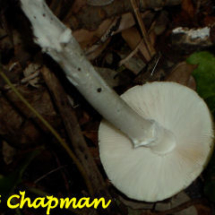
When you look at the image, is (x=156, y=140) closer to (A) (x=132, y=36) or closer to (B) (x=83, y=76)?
(B) (x=83, y=76)

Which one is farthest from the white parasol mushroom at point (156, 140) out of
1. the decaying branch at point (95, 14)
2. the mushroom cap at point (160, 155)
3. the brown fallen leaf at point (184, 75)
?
the decaying branch at point (95, 14)

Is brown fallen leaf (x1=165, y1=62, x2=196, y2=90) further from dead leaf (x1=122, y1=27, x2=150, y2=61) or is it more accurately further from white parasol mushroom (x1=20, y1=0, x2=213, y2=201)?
dead leaf (x1=122, y1=27, x2=150, y2=61)

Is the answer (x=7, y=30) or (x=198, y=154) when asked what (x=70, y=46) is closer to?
(x=198, y=154)

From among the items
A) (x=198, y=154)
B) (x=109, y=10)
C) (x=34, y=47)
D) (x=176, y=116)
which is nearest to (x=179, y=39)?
(x=109, y=10)

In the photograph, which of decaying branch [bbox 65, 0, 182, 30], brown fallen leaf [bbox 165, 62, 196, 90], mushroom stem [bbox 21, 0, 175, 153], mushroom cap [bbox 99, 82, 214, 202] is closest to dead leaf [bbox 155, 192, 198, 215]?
mushroom cap [bbox 99, 82, 214, 202]

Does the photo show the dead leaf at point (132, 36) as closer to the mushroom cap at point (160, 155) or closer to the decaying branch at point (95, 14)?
the decaying branch at point (95, 14)

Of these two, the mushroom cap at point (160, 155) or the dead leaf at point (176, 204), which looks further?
the dead leaf at point (176, 204)

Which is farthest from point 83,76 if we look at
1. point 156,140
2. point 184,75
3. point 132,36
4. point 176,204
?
point 176,204

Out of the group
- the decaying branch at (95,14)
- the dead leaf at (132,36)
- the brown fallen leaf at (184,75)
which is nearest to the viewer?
the brown fallen leaf at (184,75)
